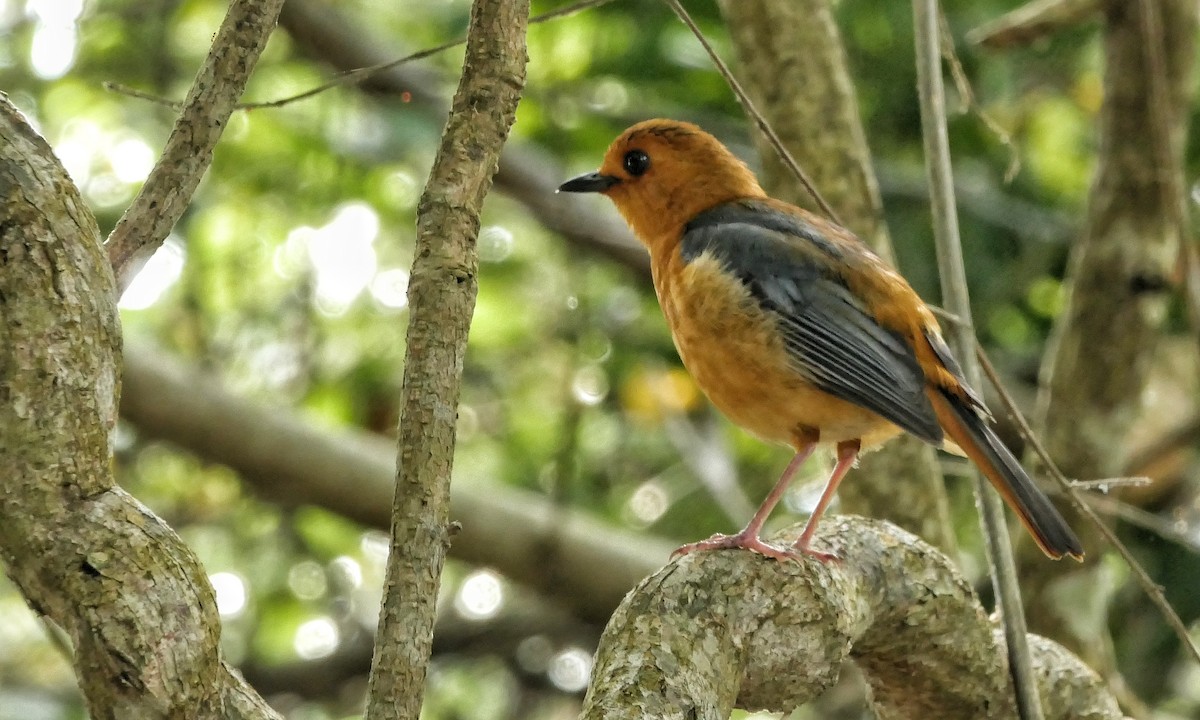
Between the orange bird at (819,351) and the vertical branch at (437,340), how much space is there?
1.44 meters

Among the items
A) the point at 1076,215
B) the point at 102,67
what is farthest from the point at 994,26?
the point at 102,67

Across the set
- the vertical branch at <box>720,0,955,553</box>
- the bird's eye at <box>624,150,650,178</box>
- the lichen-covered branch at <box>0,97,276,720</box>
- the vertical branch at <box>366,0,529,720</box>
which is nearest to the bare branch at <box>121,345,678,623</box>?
the vertical branch at <box>720,0,955,553</box>

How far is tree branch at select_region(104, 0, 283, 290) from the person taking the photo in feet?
7.70

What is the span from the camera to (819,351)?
3.93m

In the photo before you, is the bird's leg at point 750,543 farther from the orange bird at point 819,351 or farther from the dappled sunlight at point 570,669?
the dappled sunlight at point 570,669

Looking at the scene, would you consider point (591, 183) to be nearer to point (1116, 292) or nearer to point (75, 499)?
point (1116, 292)

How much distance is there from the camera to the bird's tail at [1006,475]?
3635mm

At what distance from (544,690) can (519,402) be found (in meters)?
1.57

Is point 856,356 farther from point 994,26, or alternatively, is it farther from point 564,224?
point 564,224

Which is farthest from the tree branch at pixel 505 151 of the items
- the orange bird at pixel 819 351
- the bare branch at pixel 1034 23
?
the orange bird at pixel 819 351

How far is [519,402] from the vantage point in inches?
310

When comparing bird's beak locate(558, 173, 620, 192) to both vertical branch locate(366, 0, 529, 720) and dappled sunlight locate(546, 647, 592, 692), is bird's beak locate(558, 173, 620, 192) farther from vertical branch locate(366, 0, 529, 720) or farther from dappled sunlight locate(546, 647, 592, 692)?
dappled sunlight locate(546, 647, 592, 692)

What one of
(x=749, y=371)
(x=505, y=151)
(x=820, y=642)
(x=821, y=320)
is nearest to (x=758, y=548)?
(x=820, y=642)

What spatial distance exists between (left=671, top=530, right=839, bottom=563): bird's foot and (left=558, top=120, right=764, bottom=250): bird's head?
5.33ft
